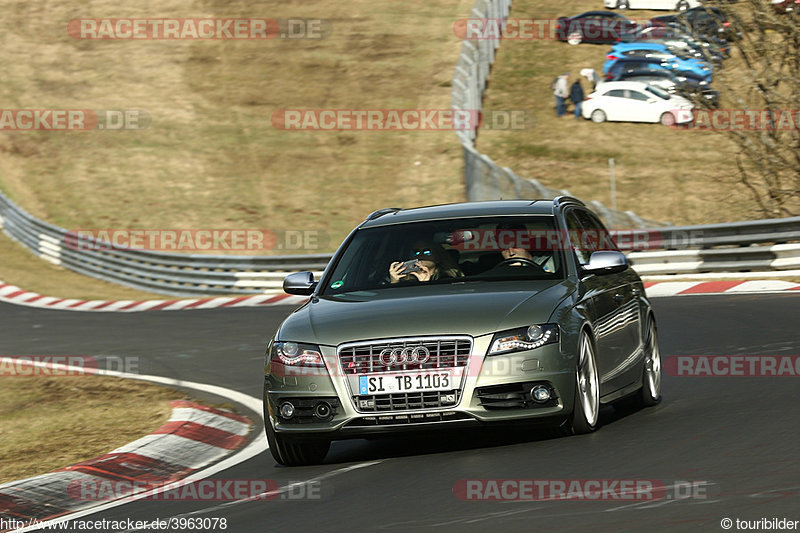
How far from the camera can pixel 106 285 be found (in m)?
31.3

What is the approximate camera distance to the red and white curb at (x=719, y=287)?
60.7 feet

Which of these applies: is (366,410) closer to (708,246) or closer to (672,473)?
(672,473)

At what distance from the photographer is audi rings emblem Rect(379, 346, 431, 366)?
802 cm

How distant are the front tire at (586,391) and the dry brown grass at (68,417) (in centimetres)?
351

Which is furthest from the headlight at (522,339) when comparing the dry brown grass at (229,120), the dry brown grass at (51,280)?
the dry brown grass at (229,120)

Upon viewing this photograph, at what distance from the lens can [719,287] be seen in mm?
19438

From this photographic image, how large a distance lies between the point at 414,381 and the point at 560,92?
1388 inches

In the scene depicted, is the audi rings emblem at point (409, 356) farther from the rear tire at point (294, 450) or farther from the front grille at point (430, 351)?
the rear tire at point (294, 450)

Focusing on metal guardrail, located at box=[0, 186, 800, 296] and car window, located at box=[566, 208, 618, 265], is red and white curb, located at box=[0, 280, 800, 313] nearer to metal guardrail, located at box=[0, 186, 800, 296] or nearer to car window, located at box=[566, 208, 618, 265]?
metal guardrail, located at box=[0, 186, 800, 296]

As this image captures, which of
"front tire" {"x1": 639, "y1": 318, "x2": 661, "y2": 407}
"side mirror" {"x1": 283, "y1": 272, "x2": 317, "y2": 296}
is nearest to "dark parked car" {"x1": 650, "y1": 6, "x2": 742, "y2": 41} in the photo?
"front tire" {"x1": 639, "y1": 318, "x2": 661, "y2": 407}

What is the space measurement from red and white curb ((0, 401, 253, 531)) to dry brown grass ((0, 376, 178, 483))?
0.93 ft

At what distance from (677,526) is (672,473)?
129cm

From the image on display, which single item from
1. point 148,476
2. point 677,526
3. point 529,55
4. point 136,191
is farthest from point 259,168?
Result: point 677,526

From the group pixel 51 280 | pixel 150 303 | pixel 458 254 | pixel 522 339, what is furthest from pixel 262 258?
pixel 522 339
